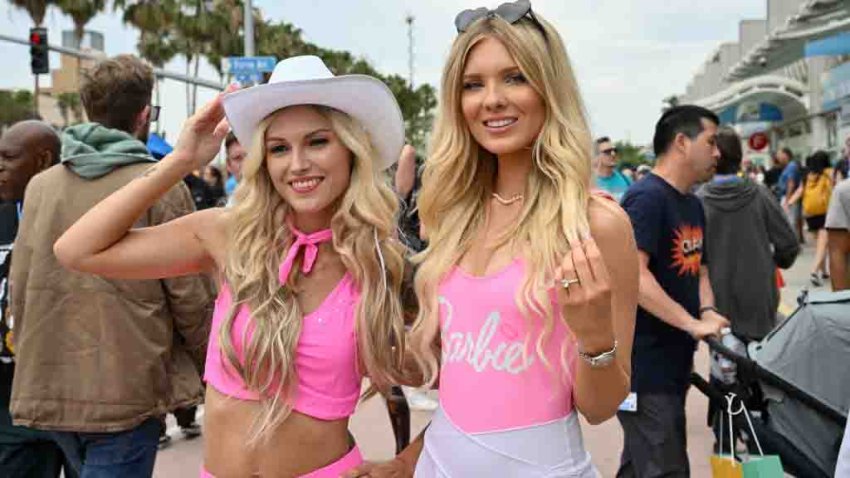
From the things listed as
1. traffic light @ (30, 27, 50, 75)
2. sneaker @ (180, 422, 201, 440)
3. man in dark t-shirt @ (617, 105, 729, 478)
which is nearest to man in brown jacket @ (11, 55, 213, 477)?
man in dark t-shirt @ (617, 105, 729, 478)

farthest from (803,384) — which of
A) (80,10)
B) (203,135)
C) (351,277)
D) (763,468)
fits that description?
(80,10)

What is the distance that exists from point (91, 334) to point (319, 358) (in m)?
1.23

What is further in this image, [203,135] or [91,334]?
[91,334]

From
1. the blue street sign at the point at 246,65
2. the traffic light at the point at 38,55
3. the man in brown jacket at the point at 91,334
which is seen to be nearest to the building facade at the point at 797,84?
the blue street sign at the point at 246,65

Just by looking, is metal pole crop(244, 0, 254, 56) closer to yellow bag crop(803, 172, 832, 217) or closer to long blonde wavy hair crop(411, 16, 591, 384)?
yellow bag crop(803, 172, 832, 217)

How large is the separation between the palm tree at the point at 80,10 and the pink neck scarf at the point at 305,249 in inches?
1731

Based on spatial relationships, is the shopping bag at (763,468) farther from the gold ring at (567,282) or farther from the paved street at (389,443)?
the paved street at (389,443)

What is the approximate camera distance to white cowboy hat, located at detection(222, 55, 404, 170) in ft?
8.17

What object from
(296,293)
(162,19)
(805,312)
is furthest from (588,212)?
(162,19)

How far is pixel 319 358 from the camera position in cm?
245

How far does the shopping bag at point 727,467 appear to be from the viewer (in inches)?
131

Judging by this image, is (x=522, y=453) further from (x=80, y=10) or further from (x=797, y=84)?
(x=80, y=10)

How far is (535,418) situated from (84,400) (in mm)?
1729

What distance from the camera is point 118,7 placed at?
45719 millimetres
